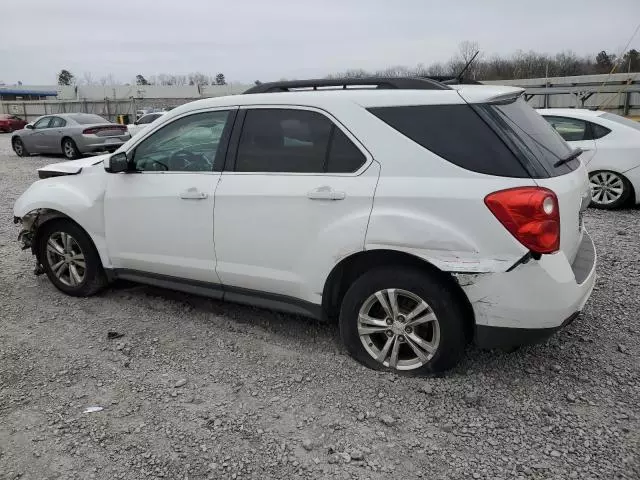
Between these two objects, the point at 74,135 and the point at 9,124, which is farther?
the point at 9,124

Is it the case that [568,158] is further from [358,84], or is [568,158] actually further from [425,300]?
[358,84]

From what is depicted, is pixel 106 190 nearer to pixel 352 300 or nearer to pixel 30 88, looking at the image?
pixel 352 300

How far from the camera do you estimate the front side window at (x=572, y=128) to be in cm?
823

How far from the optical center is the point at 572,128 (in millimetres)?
8336

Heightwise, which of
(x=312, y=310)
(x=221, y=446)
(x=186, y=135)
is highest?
(x=186, y=135)

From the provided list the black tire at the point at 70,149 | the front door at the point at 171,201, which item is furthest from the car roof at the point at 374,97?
the black tire at the point at 70,149

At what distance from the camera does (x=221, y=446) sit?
9.12 feet

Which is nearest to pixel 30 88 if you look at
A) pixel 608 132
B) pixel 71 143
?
pixel 71 143

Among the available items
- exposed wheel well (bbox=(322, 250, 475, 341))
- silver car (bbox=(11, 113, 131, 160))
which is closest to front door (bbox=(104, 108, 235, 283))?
exposed wheel well (bbox=(322, 250, 475, 341))

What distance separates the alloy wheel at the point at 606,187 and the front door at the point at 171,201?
21.6 ft

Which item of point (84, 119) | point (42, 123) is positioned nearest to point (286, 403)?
point (84, 119)

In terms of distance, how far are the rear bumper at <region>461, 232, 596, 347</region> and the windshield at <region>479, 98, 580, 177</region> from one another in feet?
1.78

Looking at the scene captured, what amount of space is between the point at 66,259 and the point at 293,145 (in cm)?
258

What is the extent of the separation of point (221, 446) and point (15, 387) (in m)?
1.56
